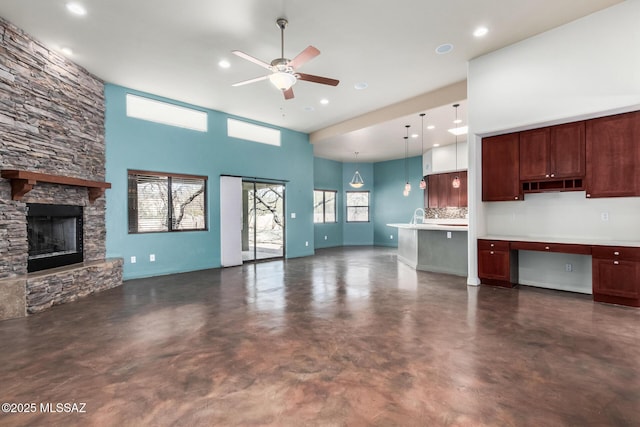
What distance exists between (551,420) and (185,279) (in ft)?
18.6

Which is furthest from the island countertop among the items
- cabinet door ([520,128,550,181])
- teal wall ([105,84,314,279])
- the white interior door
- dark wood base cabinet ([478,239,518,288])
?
the white interior door

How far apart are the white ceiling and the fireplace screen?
238cm

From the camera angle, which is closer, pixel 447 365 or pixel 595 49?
pixel 447 365

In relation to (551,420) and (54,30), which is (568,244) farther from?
(54,30)

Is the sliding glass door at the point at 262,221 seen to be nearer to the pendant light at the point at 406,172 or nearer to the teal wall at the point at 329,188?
the teal wall at the point at 329,188

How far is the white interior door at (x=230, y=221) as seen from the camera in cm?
716

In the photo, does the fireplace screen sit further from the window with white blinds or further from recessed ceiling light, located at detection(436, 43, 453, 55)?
recessed ceiling light, located at detection(436, 43, 453, 55)

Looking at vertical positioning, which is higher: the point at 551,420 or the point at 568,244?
the point at 568,244

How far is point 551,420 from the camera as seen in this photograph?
177cm

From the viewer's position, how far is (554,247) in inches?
170

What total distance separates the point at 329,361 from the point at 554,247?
381 cm

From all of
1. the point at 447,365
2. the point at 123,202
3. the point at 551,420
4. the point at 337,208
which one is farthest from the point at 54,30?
the point at 337,208

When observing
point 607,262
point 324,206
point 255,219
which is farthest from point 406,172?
point 607,262

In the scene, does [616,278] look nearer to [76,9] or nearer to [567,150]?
[567,150]
